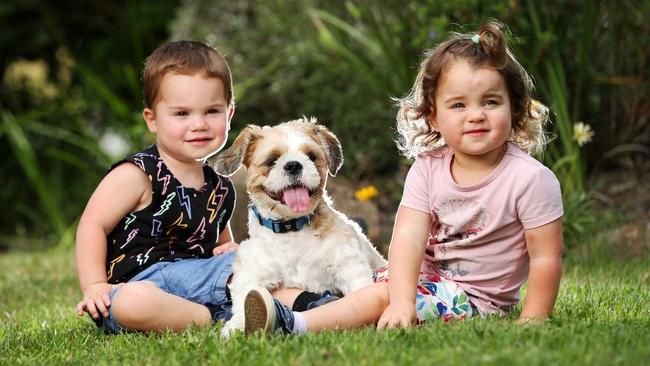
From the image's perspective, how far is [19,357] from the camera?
9.82ft

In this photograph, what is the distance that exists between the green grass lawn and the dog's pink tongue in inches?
21.2

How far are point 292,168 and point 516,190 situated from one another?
2.82ft

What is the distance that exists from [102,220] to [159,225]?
0.85 feet

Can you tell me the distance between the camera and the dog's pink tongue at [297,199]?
3.28 m

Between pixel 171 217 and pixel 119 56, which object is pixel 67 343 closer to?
pixel 171 217

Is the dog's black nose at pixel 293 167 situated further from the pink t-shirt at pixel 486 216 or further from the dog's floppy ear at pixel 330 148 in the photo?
the pink t-shirt at pixel 486 216

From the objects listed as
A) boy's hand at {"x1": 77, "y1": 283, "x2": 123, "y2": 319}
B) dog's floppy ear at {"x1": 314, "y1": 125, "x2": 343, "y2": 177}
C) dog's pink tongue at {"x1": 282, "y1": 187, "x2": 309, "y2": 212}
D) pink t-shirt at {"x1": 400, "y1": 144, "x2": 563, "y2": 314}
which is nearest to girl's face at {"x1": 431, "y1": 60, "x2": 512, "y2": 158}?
pink t-shirt at {"x1": 400, "y1": 144, "x2": 563, "y2": 314}

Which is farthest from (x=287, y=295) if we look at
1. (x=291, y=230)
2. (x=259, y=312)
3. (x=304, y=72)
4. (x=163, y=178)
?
(x=304, y=72)

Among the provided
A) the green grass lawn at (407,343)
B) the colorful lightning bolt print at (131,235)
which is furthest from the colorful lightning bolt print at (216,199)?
the green grass lawn at (407,343)

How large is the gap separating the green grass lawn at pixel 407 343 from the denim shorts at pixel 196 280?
30cm

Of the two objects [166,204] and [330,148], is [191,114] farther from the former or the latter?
[330,148]

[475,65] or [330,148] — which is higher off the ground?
[475,65]

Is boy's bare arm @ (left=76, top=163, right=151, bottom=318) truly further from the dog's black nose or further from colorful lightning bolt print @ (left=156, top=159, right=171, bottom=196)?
the dog's black nose

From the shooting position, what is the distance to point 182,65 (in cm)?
365
